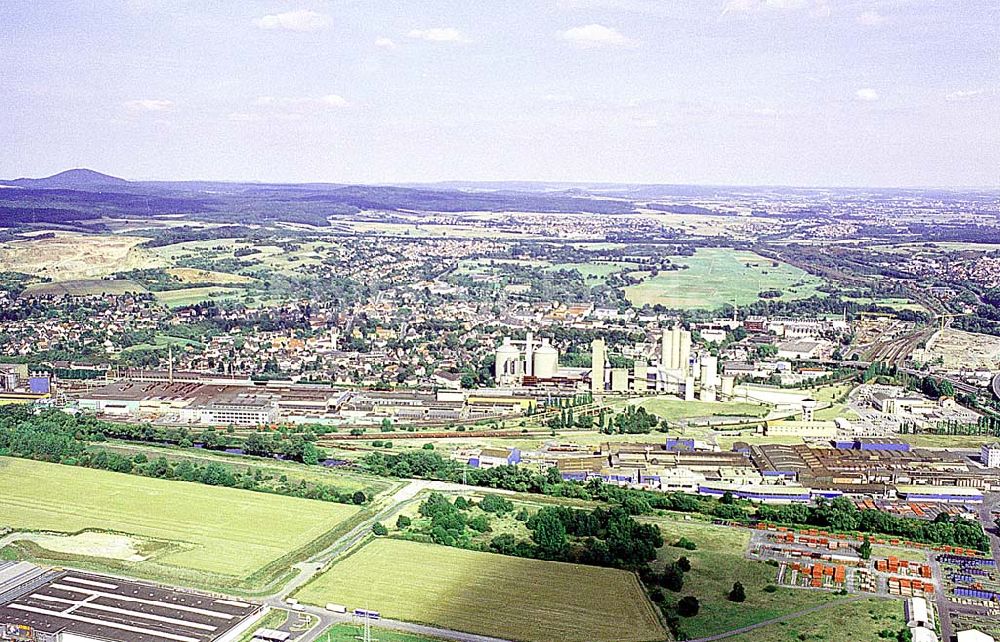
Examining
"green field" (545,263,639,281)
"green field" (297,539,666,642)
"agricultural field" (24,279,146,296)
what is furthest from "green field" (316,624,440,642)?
"green field" (545,263,639,281)

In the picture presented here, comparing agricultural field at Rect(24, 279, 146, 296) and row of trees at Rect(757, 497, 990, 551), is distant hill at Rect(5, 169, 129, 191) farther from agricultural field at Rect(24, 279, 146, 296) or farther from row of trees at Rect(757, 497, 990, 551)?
row of trees at Rect(757, 497, 990, 551)

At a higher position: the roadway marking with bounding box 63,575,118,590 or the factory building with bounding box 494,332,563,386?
the factory building with bounding box 494,332,563,386

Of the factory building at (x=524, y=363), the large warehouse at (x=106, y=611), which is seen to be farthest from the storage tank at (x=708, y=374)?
the large warehouse at (x=106, y=611)

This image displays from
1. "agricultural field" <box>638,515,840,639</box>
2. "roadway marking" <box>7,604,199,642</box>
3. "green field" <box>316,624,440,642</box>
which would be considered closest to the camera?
"roadway marking" <box>7,604,199,642</box>

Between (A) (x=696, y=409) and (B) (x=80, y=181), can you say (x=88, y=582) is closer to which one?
(A) (x=696, y=409)

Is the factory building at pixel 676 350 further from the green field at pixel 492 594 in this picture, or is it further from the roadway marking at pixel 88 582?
the roadway marking at pixel 88 582

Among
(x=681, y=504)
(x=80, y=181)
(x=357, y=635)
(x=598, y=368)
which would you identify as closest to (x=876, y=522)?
(x=681, y=504)
